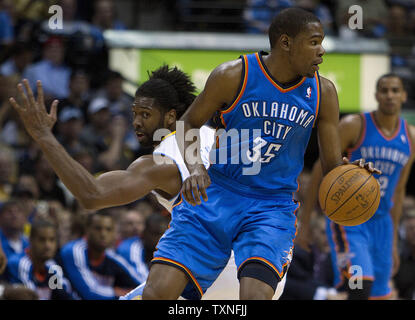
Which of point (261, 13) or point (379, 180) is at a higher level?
point (261, 13)

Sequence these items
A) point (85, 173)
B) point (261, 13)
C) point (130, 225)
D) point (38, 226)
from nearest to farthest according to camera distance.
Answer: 1. point (85, 173)
2. point (38, 226)
3. point (130, 225)
4. point (261, 13)

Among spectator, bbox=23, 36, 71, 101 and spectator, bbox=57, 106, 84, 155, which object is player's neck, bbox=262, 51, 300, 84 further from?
spectator, bbox=23, 36, 71, 101

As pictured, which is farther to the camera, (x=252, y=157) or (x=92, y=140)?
(x=92, y=140)

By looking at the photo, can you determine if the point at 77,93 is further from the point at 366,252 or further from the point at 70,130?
the point at 366,252

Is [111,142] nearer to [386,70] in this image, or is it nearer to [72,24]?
[72,24]

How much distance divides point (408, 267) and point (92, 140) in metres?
4.43

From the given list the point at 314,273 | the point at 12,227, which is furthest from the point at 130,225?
the point at 314,273

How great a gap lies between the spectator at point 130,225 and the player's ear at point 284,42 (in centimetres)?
447

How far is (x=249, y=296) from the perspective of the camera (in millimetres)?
3566

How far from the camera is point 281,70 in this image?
12.9 ft

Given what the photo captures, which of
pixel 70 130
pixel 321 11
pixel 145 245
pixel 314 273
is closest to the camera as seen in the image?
pixel 145 245

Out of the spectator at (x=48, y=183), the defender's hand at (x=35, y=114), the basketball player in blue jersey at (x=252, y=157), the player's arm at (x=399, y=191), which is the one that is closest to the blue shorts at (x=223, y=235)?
the basketball player in blue jersey at (x=252, y=157)

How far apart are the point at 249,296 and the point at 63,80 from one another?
686 cm

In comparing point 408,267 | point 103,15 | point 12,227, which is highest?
point 103,15
